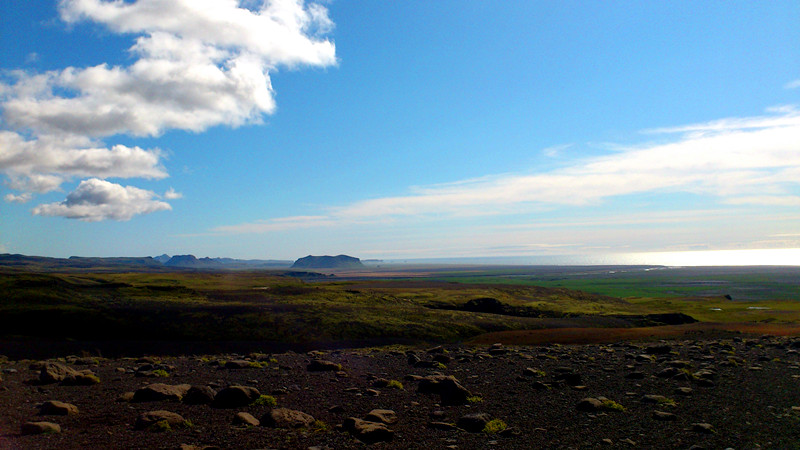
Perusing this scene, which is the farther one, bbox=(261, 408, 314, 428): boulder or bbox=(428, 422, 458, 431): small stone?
bbox=(428, 422, 458, 431): small stone

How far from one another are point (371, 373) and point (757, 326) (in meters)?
59.4

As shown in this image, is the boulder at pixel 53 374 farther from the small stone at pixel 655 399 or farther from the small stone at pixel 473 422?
the small stone at pixel 655 399

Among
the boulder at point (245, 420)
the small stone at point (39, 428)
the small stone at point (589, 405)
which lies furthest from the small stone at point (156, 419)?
the small stone at point (589, 405)

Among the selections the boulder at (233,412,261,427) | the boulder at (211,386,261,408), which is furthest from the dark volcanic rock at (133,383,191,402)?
the boulder at (233,412,261,427)

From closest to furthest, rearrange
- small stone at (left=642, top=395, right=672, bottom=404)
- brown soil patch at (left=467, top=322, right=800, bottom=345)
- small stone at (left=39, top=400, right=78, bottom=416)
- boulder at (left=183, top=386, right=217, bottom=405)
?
small stone at (left=39, top=400, right=78, bottom=416) < boulder at (left=183, top=386, right=217, bottom=405) < small stone at (left=642, top=395, right=672, bottom=404) < brown soil patch at (left=467, top=322, right=800, bottom=345)

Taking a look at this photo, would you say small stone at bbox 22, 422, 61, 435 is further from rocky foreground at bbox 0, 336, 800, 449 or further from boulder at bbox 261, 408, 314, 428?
boulder at bbox 261, 408, 314, 428

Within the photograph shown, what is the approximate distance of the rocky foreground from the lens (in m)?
15.7

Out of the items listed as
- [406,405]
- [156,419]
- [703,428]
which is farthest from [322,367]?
[703,428]

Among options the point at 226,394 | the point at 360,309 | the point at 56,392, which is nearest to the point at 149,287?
the point at 360,309

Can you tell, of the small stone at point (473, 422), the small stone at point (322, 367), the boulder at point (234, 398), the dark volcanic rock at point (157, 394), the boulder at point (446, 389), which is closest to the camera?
the small stone at point (473, 422)

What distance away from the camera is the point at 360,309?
68.8m

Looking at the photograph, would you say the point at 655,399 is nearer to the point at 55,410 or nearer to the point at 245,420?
the point at 245,420

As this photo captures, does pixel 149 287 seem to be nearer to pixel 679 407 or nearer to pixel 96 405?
pixel 96 405

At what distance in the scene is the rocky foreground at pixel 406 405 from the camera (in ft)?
51.6
